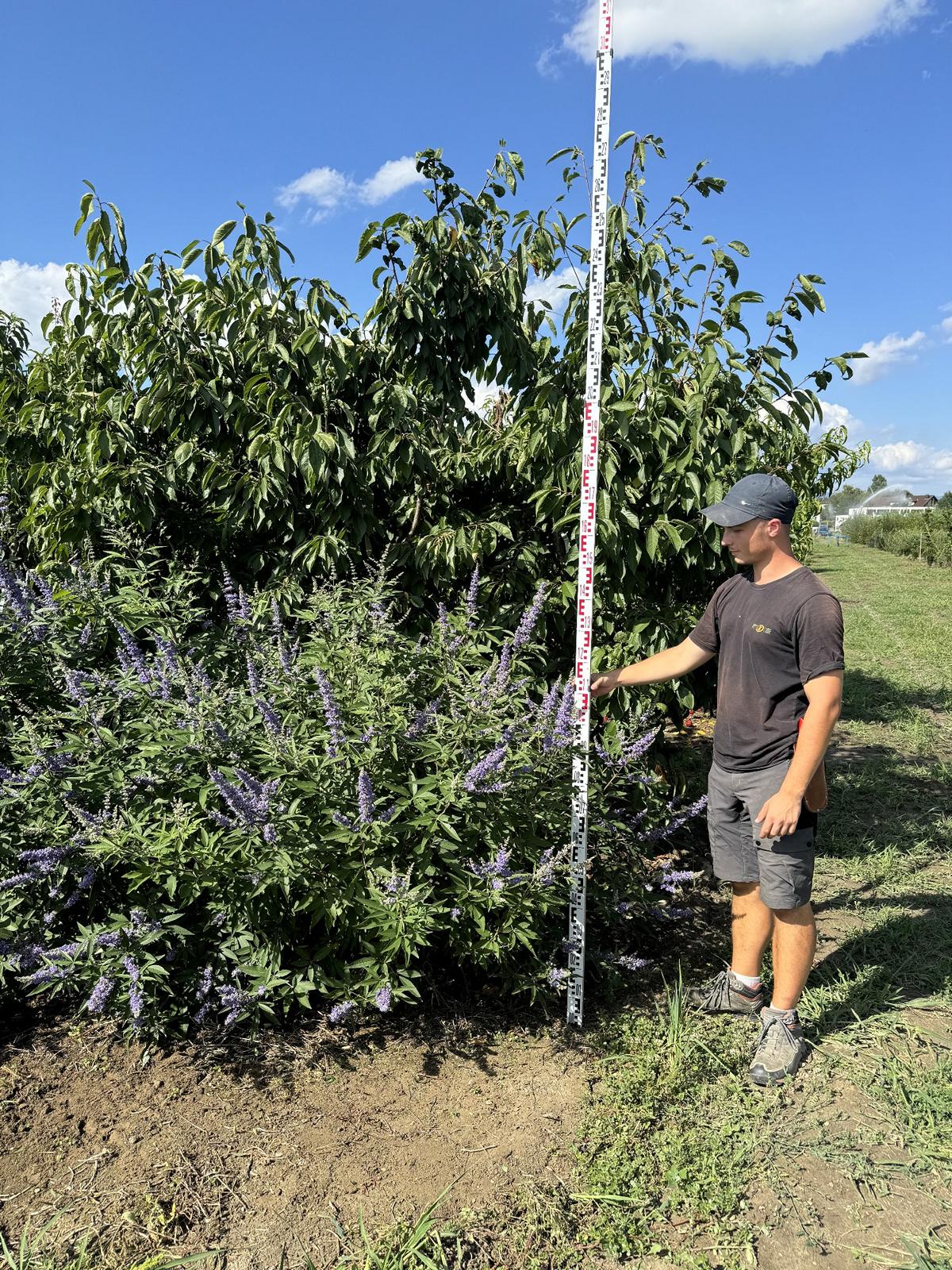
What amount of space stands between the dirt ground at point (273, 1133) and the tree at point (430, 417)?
1.90 metres

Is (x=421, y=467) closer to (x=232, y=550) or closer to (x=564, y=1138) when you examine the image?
(x=232, y=550)

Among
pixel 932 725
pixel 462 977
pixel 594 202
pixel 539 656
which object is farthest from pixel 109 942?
pixel 932 725

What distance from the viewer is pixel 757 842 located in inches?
121

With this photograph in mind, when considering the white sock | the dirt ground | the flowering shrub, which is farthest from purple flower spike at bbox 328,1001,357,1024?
the white sock

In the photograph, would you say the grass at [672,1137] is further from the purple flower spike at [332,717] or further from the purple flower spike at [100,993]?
the purple flower spike at [100,993]

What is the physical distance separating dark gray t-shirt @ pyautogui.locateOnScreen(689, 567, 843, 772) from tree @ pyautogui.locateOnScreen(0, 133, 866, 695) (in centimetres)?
69

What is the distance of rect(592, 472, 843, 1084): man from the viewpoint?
2779 millimetres

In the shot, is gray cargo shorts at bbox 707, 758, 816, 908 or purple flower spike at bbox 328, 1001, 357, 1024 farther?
gray cargo shorts at bbox 707, 758, 816, 908

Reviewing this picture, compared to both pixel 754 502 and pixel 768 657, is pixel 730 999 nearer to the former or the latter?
pixel 768 657

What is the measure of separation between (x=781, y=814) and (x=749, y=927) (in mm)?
687

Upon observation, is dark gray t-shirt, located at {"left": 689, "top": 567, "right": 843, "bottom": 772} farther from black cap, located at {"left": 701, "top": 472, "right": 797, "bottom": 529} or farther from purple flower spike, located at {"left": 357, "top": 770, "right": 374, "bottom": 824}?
purple flower spike, located at {"left": 357, "top": 770, "right": 374, "bottom": 824}

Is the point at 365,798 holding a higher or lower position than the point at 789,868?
higher

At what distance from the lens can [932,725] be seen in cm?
799

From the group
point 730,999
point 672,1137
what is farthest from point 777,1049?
point 672,1137
